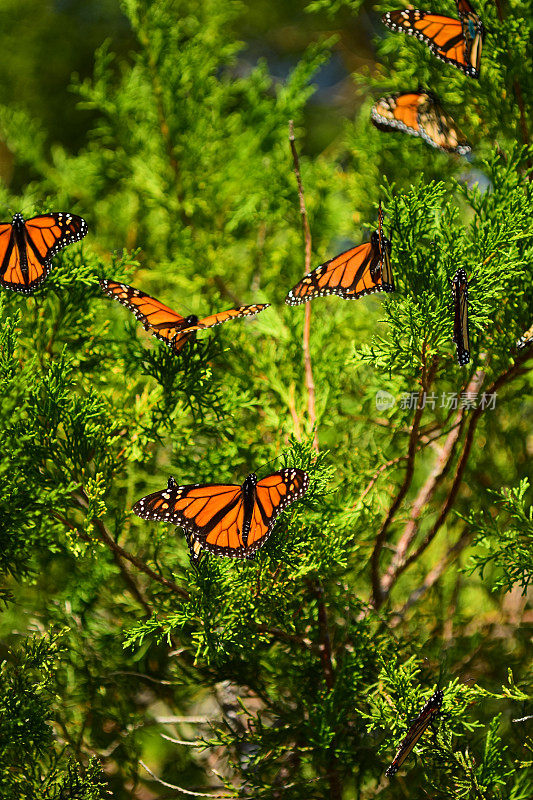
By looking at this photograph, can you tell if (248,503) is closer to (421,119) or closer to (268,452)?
(268,452)

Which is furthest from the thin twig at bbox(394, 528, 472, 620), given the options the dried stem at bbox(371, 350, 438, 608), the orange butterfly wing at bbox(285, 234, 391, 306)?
the orange butterfly wing at bbox(285, 234, 391, 306)

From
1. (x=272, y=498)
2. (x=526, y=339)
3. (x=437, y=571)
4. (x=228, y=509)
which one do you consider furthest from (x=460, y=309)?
(x=437, y=571)

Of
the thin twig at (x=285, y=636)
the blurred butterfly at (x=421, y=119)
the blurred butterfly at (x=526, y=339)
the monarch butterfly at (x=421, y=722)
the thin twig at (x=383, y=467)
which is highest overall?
the blurred butterfly at (x=421, y=119)

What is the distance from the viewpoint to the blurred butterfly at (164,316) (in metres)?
1.72

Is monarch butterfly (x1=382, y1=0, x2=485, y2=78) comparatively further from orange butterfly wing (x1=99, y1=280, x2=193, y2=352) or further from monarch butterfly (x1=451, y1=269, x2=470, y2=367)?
orange butterfly wing (x1=99, y1=280, x2=193, y2=352)

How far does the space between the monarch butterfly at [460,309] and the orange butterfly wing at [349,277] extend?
0.64 ft

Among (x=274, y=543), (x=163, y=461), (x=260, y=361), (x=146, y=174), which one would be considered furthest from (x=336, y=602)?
(x=146, y=174)

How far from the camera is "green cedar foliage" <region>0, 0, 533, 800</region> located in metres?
1.58

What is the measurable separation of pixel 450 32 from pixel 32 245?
1.26 meters

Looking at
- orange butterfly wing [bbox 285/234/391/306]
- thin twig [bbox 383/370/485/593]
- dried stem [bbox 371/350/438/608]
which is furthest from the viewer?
thin twig [bbox 383/370/485/593]

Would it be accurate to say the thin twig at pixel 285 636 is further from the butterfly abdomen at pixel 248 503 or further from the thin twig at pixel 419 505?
the thin twig at pixel 419 505

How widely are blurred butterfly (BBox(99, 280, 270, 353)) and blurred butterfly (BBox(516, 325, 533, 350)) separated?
2.05ft

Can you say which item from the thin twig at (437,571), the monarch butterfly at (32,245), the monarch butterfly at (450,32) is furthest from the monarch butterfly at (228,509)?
the monarch butterfly at (450,32)

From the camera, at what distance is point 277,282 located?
266 centimetres
